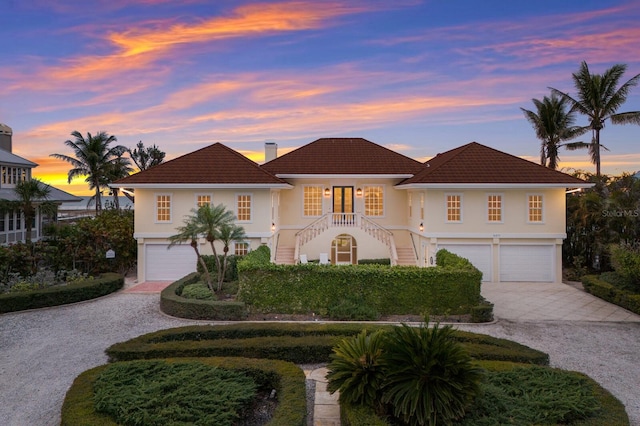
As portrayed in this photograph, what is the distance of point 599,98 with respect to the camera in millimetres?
27656

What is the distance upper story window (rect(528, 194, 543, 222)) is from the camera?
2252 centimetres

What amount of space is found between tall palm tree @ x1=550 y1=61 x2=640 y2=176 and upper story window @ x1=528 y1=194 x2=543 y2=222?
7899 millimetres

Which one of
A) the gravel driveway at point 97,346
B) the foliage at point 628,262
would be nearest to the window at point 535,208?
the foliage at point 628,262

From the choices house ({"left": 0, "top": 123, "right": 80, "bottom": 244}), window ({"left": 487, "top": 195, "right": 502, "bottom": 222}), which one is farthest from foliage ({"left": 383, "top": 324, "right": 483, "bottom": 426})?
house ({"left": 0, "top": 123, "right": 80, "bottom": 244})

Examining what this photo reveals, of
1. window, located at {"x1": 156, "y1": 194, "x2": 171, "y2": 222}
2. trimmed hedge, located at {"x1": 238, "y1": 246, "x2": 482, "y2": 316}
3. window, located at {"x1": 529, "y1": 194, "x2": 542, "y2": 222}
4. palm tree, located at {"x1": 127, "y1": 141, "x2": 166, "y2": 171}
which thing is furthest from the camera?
palm tree, located at {"x1": 127, "y1": 141, "x2": 166, "y2": 171}

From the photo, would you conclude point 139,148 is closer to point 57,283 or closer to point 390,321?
point 57,283

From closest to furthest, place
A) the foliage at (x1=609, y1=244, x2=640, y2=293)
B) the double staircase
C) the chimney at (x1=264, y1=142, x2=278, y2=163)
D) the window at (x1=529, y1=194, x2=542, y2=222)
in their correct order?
the foliage at (x1=609, y1=244, x2=640, y2=293), the window at (x1=529, y1=194, x2=542, y2=222), the double staircase, the chimney at (x1=264, y1=142, x2=278, y2=163)

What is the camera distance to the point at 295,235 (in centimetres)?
2497

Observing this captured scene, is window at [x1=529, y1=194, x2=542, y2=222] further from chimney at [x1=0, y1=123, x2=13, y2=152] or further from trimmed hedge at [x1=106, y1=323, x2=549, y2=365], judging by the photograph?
chimney at [x1=0, y1=123, x2=13, y2=152]

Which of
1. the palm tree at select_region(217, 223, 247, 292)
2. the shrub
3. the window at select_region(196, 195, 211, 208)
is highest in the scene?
the window at select_region(196, 195, 211, 208)

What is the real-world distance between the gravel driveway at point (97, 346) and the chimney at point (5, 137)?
80.9 feet

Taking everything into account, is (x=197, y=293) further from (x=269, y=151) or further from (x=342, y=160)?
(x=269, y=151)

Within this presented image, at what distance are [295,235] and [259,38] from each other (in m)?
11.2

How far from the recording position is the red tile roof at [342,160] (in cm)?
2531
